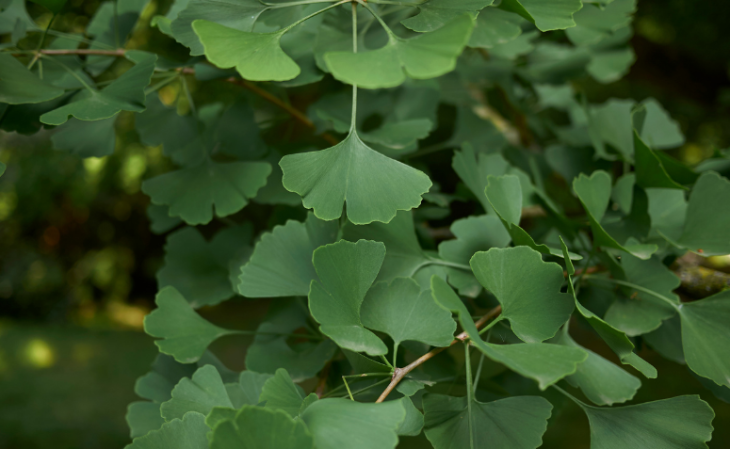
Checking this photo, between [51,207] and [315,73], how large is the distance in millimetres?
1690

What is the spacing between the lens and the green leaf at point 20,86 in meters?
0.25

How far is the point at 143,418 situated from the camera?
30 cm

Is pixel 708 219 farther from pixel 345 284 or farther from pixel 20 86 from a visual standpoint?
pixel 20 86

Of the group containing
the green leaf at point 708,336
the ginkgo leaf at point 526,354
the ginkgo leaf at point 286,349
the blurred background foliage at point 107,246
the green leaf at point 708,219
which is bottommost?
the blurred background foliage at point 107,246

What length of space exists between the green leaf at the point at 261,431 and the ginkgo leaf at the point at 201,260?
0.66ft

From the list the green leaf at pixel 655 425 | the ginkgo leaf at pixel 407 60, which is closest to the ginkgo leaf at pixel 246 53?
the ginkgo leaf at pixel 407 60

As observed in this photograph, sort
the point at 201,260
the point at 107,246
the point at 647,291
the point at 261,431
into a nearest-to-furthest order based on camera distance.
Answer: the point at 261,431 < the point at 647,291 < the point at 201,260 < the point at 107,246

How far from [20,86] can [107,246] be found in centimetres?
175

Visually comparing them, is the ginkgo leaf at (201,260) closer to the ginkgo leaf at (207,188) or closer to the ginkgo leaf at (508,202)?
the ginkgo leaf at (207,188)

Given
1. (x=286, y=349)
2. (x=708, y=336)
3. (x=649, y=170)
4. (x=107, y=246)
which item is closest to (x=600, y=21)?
(x=649, y=170)

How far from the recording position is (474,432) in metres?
0.24

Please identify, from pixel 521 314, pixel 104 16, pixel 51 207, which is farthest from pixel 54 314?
pixel 521 314

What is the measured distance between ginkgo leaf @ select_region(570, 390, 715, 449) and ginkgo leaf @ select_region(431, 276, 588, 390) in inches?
4.5

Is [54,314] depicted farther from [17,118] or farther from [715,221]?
[715,221]
